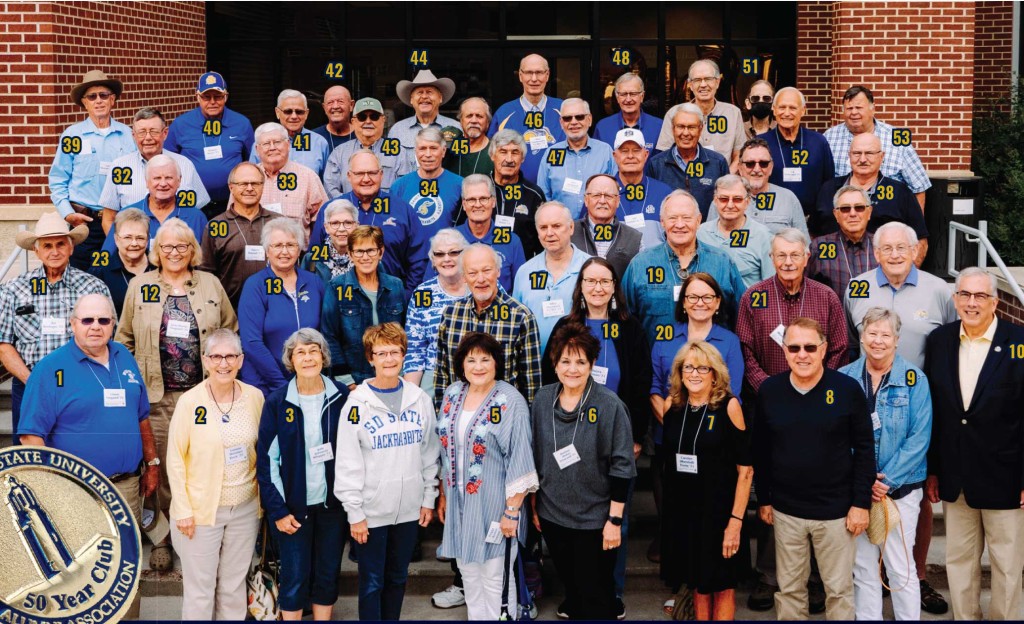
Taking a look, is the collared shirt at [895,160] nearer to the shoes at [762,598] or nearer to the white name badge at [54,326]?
the shoes at [762,598]

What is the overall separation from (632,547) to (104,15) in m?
7.00

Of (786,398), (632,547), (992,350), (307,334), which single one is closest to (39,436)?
(307,334)

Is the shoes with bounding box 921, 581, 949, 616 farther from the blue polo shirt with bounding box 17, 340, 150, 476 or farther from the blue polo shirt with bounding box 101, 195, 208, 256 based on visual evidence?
the blue polo shirt with bounding box 101, 195, 208, 256

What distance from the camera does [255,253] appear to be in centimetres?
738

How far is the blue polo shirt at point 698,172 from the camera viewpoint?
812cm

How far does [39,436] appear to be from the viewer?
6.20 metres

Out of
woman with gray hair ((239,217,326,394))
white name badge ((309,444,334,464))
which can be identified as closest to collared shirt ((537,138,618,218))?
woman with gray hair ((239,217,326,394))

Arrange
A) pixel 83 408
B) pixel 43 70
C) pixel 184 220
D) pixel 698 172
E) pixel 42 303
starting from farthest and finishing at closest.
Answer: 1. pixel 43 70
2. pixel 698 172
3. pixel 184 220
4. pixel 42 303
5. pixel 83 408

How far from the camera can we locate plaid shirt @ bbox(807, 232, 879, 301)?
7121mm

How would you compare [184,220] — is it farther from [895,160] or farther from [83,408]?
[895,160]

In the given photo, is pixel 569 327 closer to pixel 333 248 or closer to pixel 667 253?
pixel 667 253

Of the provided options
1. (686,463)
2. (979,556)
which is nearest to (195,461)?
(686,463)

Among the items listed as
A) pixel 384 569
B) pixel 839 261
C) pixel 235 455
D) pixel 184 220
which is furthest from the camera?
pixel 184 220

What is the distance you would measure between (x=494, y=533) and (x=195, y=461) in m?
1.60
